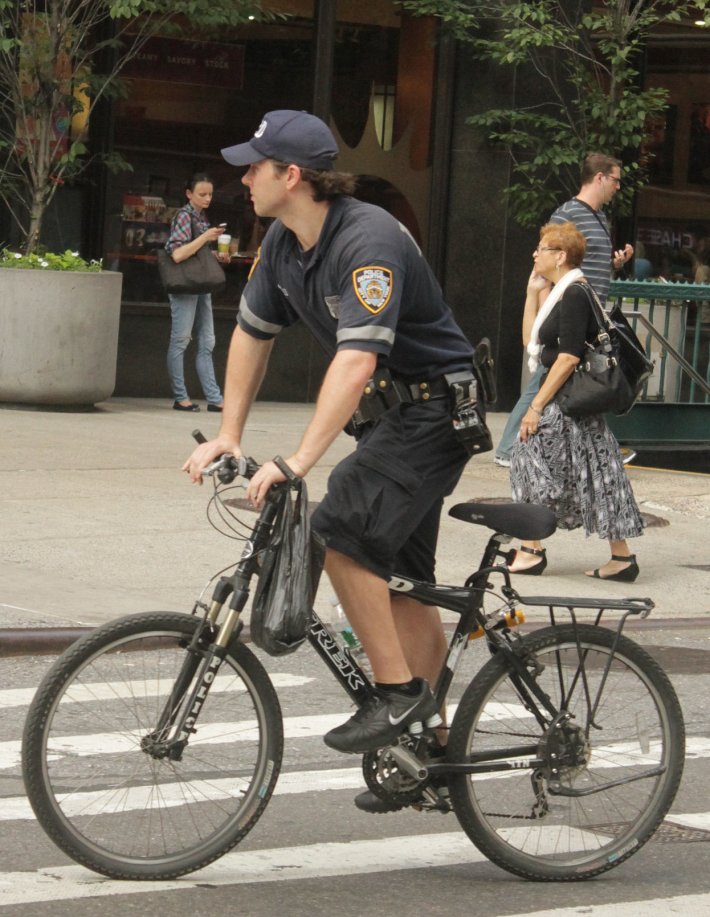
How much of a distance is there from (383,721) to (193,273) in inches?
380

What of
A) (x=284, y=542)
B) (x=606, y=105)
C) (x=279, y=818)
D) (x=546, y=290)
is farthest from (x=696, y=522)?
(x=284, y=542)

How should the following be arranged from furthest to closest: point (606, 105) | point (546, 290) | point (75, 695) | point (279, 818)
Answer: point (606, 105), point (546, 290), point (279, 818), point (75, 695)

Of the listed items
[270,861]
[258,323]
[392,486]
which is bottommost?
[270,861]

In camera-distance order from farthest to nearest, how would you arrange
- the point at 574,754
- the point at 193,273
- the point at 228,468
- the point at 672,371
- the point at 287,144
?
the point at 193,273
the point at 672,371
the point at 574,754
the point at 287,144
the point at 228,468

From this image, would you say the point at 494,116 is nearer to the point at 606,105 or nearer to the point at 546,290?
the point at 606,105

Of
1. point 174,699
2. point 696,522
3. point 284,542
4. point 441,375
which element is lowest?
point 696,522

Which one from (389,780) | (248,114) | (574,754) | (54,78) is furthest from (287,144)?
(248,114)

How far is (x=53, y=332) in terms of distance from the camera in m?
12.9

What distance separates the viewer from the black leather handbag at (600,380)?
852 centimetres

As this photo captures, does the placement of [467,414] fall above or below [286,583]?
above

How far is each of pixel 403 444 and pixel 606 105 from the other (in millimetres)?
10787

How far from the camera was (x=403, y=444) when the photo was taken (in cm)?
459

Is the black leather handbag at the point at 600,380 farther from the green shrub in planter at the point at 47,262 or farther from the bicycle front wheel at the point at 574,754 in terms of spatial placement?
the green shrub in planter at the point at 47,262

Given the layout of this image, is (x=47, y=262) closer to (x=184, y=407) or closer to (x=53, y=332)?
(x=53, y=332)
